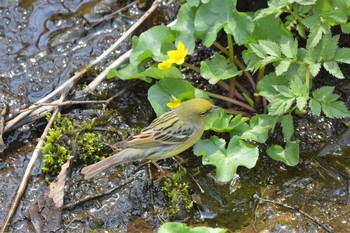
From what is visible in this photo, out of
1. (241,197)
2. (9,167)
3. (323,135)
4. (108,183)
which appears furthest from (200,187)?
(9,167)

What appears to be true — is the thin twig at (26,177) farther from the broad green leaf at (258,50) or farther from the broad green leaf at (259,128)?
the broad green leaf at (258,50)

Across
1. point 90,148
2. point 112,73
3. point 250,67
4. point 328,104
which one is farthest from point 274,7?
point 90,148

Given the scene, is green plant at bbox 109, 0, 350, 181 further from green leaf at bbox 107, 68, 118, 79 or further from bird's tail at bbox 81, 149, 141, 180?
bird's tail at bbox 81, 149, 141, 180

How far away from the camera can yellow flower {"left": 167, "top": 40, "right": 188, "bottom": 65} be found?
21.2 ft

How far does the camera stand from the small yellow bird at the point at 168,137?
6.30 m

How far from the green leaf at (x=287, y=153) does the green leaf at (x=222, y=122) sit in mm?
381

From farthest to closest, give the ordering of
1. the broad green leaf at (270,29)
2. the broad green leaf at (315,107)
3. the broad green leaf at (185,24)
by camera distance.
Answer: the broad green leaf at (185,24), the broad green leaf at (270,29), the broad green leaf at (315,107)

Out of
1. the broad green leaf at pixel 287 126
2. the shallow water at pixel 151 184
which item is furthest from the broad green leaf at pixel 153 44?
the broad green leaf at pixel 287 126

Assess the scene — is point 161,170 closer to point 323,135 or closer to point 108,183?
point 108,183

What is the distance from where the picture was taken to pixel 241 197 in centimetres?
631

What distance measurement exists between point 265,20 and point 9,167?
2.77 meters

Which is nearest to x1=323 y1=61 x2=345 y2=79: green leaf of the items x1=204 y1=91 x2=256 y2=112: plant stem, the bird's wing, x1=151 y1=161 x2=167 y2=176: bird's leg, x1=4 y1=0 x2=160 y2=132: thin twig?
x1=204 y1=91 x2=256 y2=112: plant stem

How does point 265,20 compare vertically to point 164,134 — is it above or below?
above

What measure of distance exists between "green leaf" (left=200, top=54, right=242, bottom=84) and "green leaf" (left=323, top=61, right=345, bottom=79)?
909 millimetres
